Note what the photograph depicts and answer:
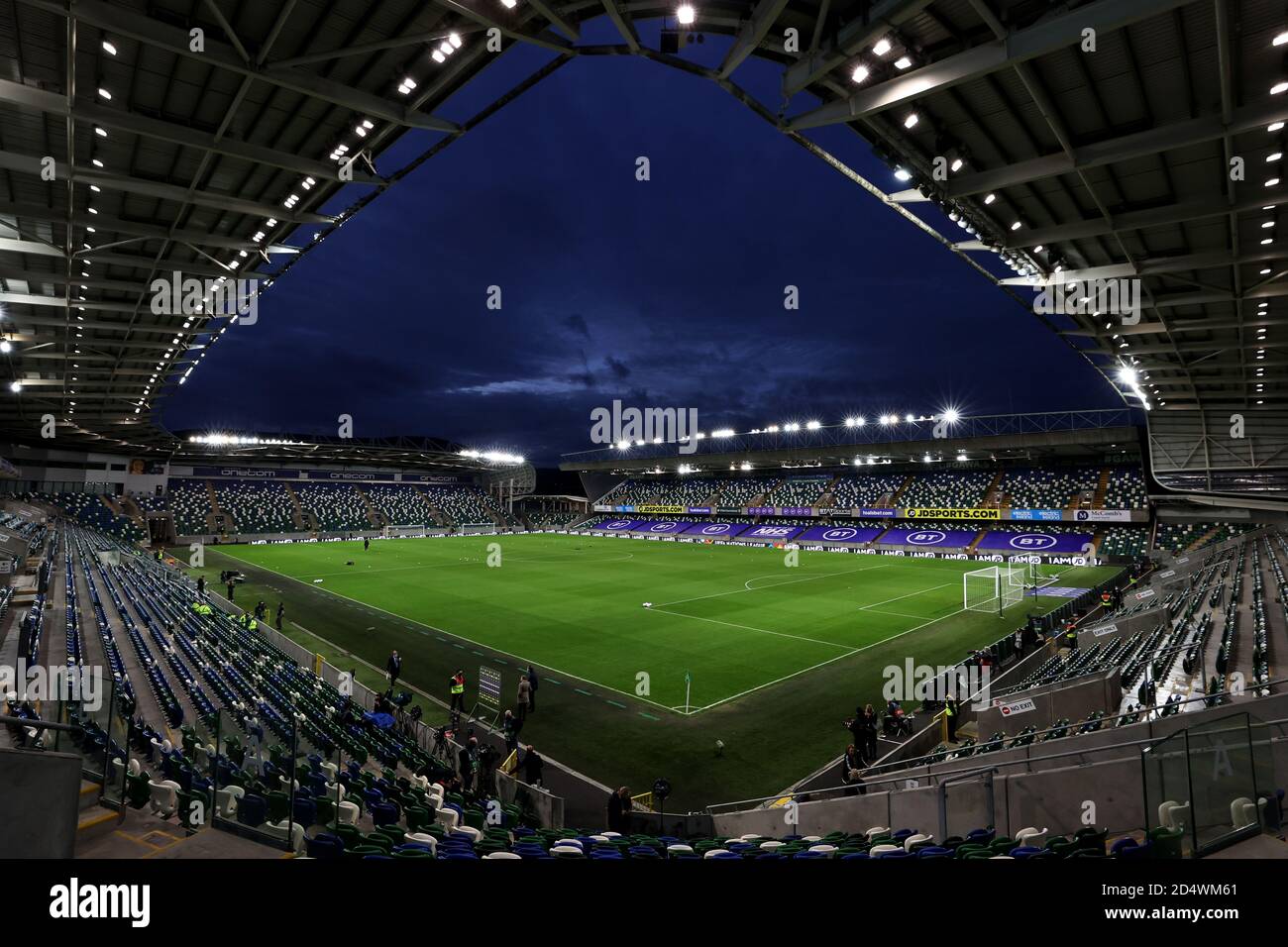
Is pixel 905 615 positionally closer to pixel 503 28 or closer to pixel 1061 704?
pixel 1061 704

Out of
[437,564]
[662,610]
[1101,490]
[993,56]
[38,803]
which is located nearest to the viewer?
[38,803]

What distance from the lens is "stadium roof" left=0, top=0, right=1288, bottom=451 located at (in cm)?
861

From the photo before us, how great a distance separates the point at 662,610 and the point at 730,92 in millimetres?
23928

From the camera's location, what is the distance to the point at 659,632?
25.7m

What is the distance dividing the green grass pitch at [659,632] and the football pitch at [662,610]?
0.12 metres

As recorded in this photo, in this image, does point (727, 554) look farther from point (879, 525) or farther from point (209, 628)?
point (209, 628)

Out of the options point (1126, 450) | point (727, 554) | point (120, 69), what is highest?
point (120, 69)

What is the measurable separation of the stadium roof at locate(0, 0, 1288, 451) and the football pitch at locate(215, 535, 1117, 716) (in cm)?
1401

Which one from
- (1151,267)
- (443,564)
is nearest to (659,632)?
(1151,267)

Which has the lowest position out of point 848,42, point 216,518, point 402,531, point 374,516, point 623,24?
point 402,531
